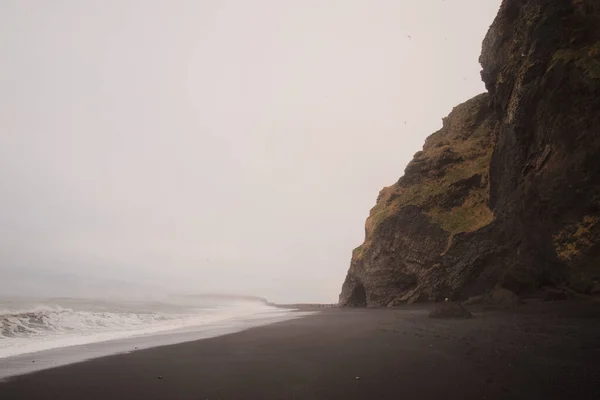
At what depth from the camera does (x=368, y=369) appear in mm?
7215

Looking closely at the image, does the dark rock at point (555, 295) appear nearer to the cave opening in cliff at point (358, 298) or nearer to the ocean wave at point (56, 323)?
the ocean wave at point (56, 323)

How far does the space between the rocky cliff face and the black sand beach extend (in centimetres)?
673

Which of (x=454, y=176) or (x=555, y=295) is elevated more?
(x=454, y=176)

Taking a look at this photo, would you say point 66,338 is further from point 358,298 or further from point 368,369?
point 358,298

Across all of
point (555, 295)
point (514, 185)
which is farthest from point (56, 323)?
point (514, 185)

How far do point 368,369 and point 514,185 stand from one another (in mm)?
19253

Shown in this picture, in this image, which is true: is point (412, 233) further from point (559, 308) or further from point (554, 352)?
point (554, 352)

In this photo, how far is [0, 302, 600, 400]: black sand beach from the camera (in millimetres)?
5684

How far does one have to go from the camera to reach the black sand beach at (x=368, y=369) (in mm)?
5684

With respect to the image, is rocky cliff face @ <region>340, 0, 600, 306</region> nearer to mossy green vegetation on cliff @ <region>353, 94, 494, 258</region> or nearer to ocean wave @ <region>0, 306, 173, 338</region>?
mossy green vegetation on cliff @ <region>353, 94, 494, 258</region>

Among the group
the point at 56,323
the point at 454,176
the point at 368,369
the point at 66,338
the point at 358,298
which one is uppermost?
the point at 454,176

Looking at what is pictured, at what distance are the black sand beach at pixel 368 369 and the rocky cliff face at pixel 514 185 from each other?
22.1 ft

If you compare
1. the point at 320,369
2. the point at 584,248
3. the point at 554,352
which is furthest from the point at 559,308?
the point at 320,369

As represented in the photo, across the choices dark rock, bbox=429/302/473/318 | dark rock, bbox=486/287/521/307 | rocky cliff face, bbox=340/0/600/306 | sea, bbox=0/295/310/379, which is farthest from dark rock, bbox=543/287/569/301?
sea, bbox=0/295/310/379
